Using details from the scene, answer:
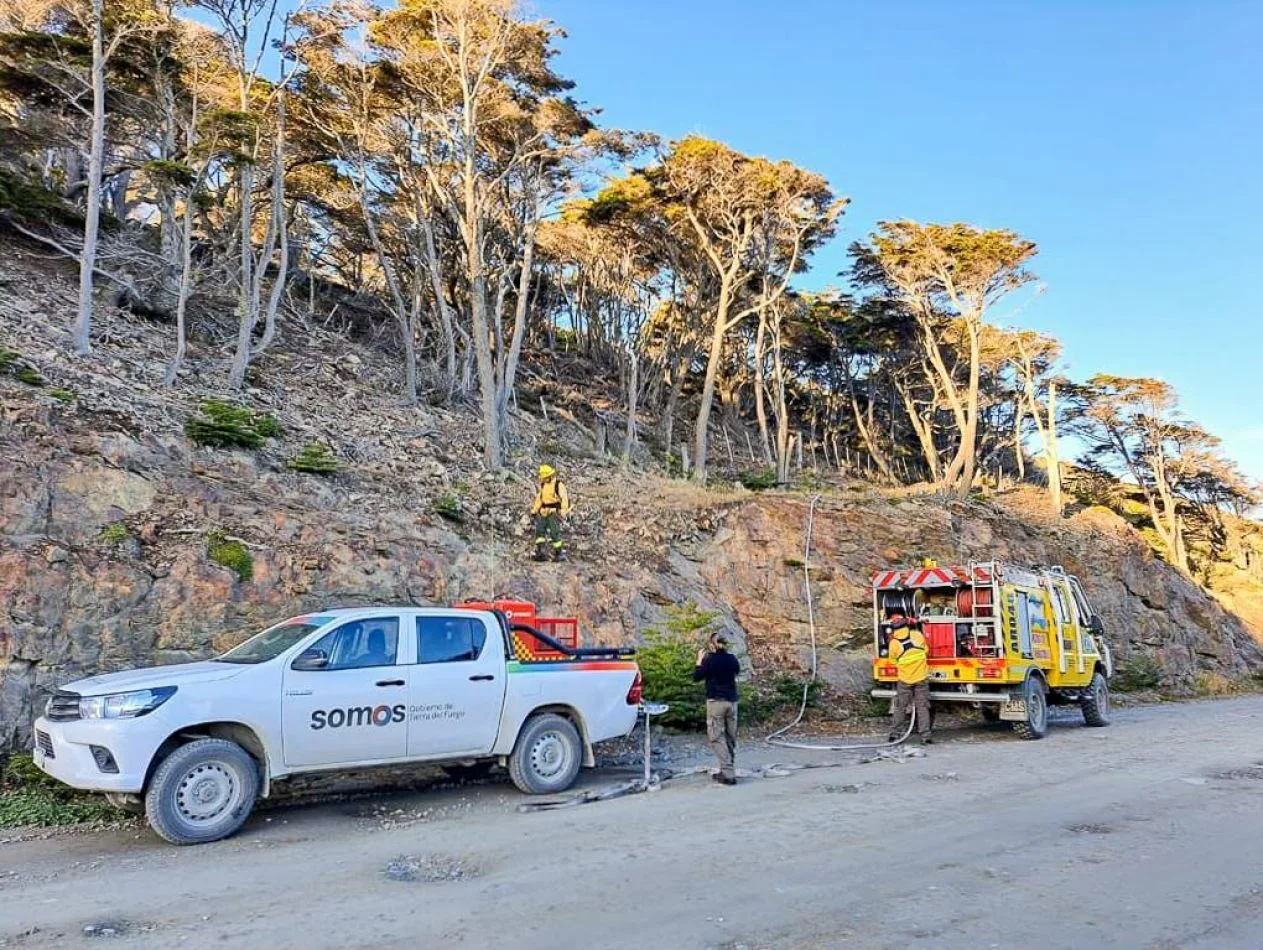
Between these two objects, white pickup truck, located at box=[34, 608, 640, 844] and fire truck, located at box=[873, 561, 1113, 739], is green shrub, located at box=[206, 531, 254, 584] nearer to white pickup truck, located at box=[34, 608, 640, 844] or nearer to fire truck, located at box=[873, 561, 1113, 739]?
white pickup truck, located at box=[34, 608, 640, 844]

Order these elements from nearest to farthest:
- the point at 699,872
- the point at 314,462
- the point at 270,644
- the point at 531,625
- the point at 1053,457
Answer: the point at 699,872 → the point at 270,644 → the point at 531,625 → the point at 314,462 → the point at 1053,457

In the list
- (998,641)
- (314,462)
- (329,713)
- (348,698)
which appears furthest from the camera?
(314,462)

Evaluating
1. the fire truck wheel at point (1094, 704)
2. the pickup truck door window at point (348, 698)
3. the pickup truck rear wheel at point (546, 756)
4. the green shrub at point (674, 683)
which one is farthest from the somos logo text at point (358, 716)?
the fire truck wheel at point (1094, 704)

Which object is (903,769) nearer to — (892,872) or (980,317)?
(892,872)

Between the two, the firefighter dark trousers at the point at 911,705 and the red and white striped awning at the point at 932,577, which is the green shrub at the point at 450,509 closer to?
the red and white striped awning at the point at 932,577

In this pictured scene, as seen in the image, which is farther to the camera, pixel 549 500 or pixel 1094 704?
pixel 1094 704

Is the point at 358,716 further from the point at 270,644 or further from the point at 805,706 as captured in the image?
the point at 805,706

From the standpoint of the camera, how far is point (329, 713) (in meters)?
7.60

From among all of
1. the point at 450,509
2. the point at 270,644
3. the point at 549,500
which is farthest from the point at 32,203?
the point at 270,644

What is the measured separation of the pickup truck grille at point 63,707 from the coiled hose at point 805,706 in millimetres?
8309

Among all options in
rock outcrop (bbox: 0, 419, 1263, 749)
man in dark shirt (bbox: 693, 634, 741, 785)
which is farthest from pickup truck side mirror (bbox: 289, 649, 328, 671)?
Answer: man in dark shirt (bbox: 693, 634, 741, 785)

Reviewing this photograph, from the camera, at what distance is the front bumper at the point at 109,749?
663 centimetres

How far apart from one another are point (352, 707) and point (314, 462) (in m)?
7.62

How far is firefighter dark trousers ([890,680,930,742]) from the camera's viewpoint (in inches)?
501
